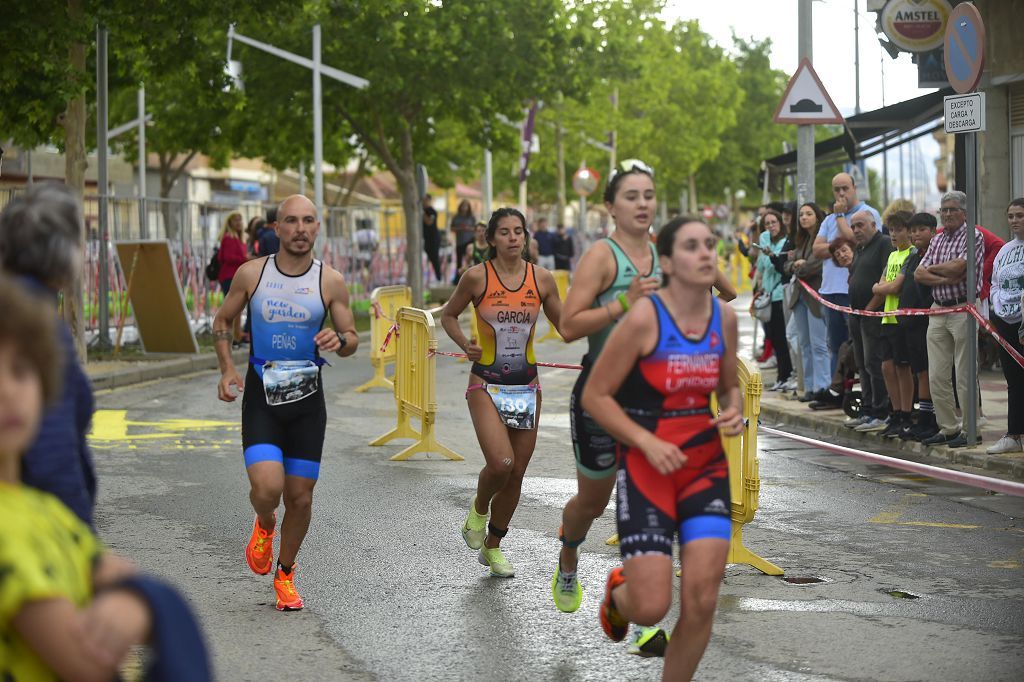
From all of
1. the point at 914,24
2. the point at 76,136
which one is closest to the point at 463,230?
the point at 76,136

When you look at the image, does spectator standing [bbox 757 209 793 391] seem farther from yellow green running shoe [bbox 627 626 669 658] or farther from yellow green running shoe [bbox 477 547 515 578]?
yellow green running shoe [bbox 627 626 669 658]

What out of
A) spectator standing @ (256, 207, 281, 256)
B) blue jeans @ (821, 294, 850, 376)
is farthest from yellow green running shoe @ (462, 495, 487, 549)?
spectator standing @ (256, 207, 281, 256)

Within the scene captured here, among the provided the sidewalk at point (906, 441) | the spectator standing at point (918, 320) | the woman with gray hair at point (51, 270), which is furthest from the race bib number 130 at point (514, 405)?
the spectator standing at point (918, 320)

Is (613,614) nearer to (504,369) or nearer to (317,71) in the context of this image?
(504,369)

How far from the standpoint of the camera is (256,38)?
33812mm

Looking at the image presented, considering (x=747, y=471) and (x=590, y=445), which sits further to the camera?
(x=747, y=471)

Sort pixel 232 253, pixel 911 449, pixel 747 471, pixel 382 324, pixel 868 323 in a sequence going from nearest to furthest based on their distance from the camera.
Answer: pixel 747 471
pixel 911 449
pixel 868 323
pixel 382 324
pixel 232 253

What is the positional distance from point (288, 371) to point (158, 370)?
41.1ft

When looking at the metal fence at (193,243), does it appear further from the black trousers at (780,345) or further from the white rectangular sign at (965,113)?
the white rectangular sign at (965,113)

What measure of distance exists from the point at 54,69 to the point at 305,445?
12279mm

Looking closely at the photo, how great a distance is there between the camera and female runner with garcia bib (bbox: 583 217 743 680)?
5004 mm

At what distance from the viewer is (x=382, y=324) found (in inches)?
665

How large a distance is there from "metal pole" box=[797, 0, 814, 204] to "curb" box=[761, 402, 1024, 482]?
10.4 ft

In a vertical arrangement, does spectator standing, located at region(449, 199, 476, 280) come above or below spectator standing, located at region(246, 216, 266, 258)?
above
